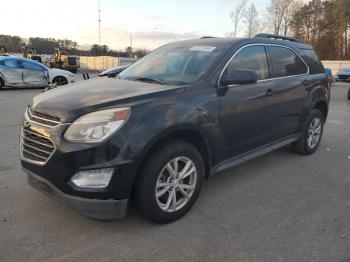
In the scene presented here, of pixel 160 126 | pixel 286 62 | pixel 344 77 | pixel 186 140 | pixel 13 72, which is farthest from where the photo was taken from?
pixel 344 77

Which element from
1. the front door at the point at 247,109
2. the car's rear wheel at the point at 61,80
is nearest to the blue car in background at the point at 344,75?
the car's rear wheel at the point at 61,80

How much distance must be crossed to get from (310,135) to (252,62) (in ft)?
7.01

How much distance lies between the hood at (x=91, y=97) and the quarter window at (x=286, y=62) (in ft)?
6.34

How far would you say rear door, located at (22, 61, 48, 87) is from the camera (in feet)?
53.2

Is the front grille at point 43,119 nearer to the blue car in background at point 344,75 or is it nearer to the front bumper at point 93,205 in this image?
the front bumper at point 93,205

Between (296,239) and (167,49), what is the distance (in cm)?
291

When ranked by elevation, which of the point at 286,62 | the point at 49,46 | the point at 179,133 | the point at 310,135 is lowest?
the point at 310,135

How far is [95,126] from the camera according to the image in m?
2.92

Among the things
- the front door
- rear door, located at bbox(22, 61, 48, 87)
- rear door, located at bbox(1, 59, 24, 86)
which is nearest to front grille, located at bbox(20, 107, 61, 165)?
the front door

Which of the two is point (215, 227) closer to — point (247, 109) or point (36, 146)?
point (247, 109)

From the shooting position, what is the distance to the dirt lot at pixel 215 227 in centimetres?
295

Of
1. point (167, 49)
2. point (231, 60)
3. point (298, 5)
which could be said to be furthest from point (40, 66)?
point (298, 5)

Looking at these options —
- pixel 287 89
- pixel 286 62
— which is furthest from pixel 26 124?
pixel 286 62

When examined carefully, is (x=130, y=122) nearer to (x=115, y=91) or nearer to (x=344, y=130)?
(x=115, y=91)
